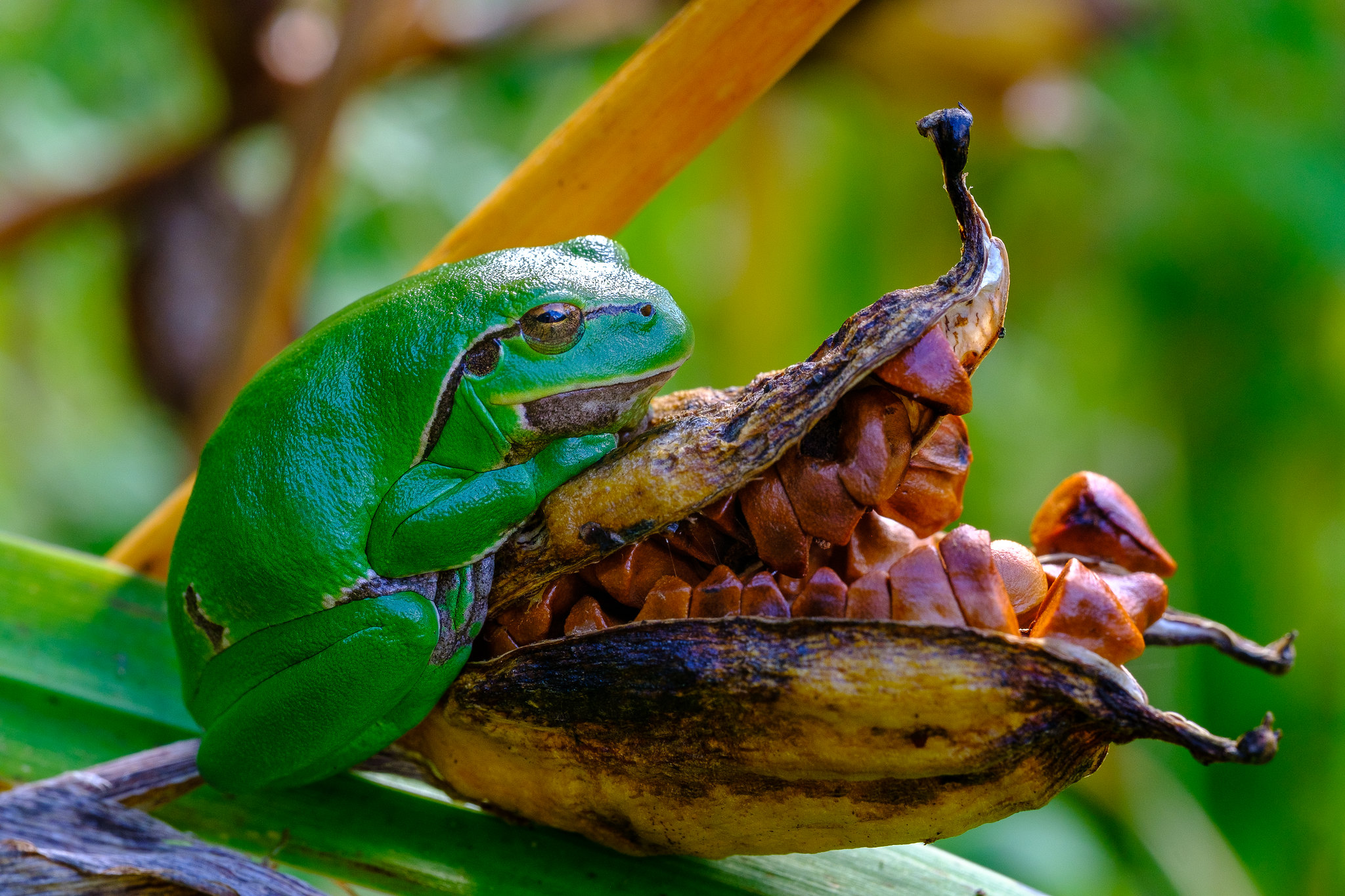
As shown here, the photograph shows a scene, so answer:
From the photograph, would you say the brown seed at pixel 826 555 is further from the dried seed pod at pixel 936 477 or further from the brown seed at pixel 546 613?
the brown seed at pixel 546 613

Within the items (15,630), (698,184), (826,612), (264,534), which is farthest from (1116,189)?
(15,630)

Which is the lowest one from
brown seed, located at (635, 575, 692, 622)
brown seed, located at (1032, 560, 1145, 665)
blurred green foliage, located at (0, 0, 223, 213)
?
brown seed, located at (1032, 560, 1145, 665)

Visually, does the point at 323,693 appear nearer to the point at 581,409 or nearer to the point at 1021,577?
the point at 581,409

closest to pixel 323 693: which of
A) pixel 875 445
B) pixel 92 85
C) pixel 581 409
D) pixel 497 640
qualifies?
pixel 497 640

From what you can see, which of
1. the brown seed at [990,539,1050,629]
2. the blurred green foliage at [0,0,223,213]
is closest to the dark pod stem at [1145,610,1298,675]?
the brown seed at [990,539,1050,629]

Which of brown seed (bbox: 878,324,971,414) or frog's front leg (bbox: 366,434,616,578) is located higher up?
brown seed (bbox: 878,324,971,414)

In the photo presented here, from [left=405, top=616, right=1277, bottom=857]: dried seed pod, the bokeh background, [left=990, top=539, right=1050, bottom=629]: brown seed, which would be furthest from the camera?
the bokeh background

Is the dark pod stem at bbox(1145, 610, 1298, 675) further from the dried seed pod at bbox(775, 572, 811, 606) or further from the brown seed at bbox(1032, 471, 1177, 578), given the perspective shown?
the dried seed pod at bbox(775, 572, 811, 606)
